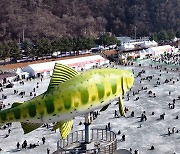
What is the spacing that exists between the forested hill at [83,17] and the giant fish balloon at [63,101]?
143199mm

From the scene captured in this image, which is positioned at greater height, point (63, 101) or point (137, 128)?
point (63, 101)

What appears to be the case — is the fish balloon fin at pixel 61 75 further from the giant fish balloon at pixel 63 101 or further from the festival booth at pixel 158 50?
the festival booth at pixel 158 50

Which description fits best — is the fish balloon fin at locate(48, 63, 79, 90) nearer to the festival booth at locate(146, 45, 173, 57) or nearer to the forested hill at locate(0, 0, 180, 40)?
the festival booth at locate(146, 45, 173, 57)

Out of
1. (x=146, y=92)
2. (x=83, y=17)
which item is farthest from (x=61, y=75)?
(x=83, y=17)

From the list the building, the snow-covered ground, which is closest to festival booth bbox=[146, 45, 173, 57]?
the building

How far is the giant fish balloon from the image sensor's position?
16422 mm

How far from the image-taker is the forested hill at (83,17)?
163 metres

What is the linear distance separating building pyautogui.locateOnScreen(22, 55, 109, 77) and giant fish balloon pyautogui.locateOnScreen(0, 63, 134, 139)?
61.8 meters

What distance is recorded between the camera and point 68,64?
82438mm

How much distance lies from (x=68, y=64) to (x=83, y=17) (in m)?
107

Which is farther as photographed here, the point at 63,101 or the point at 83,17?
the point at 83,17

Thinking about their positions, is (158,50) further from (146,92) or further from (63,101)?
(63,101)

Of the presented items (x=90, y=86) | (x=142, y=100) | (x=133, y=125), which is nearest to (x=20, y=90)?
(x=142, y=100)

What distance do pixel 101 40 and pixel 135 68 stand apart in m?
33.4
